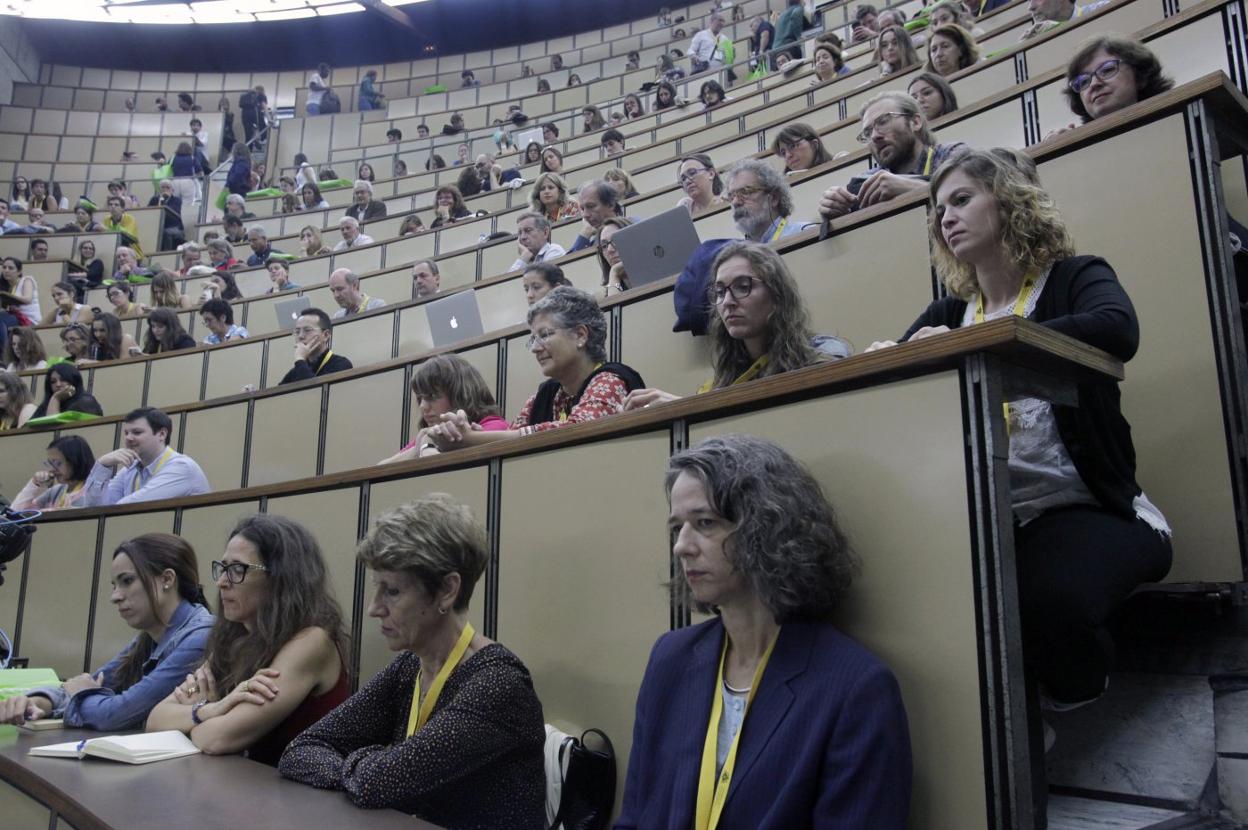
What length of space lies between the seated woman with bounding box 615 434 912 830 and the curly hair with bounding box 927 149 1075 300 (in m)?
0.52

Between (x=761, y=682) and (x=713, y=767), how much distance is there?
11cm

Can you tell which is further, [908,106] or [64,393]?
[64,393]

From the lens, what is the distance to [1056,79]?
2.60 meters

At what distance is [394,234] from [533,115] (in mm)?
4273

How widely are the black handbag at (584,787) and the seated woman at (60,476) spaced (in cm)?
307

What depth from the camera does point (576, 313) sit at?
7.68ft

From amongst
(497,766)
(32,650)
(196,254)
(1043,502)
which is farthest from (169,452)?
(196,254)

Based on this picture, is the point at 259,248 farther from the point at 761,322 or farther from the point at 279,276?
the point at 761,322

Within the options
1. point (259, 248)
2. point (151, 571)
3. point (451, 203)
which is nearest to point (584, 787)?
point (151, 571)

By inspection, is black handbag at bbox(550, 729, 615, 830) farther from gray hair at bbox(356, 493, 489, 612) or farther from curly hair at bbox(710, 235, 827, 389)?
curly hair at bbox(710, 235, 827, 389)

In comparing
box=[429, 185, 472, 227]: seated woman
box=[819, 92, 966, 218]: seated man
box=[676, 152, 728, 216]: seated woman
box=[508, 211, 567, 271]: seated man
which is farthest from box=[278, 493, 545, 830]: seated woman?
box=[429, 185, 472, 227]: seated woman

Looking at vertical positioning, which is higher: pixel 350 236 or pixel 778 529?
pixel 350 236

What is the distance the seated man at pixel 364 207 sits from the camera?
764 cm

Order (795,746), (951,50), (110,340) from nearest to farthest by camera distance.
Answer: (795,746)
(951,50)
(110,340)
